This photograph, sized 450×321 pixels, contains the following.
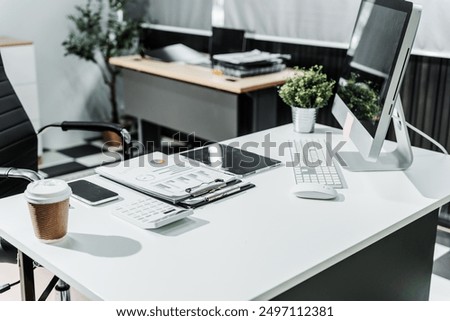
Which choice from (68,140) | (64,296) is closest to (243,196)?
(64,296)

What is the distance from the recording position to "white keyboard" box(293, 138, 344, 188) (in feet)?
5.76

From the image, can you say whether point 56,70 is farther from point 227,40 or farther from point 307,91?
point 307,91

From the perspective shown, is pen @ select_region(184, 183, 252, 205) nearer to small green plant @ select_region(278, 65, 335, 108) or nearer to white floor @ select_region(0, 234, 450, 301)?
small green plant @ select_region(278, 65, 335, 108)

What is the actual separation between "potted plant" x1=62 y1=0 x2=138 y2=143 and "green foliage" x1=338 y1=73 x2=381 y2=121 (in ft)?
8.93

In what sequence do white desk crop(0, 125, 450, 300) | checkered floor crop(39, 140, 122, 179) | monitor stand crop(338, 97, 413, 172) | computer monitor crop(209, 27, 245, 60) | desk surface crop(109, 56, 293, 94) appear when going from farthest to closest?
1. checkered floor crop(39, 140, 122, 179)
2. computer monitor crop(209, 27, 245, 60)
3. desk surface crop(109, 56, 293, 94)
4. monitor stand crop(338, 97, 413, 172)
5. white desk crop(0, 125, 450, 300)

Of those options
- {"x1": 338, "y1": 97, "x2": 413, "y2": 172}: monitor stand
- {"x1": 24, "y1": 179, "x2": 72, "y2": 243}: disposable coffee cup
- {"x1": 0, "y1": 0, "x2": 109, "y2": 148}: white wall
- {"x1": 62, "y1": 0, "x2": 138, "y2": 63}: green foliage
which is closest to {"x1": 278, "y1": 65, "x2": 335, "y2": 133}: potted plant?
{"x1": 338, "y1": 97, "x2": 413, "y2": 172}: monitor stand

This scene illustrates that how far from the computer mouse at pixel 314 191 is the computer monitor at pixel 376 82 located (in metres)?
0.19

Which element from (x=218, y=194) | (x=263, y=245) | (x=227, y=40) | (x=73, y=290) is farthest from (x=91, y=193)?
(x=227, y=40)

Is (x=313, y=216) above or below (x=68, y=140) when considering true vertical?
above

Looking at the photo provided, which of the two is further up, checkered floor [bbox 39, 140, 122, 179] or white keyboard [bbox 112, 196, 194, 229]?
white keyboard [bbox 112, 196, 194, 229]

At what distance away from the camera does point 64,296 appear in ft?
5.49

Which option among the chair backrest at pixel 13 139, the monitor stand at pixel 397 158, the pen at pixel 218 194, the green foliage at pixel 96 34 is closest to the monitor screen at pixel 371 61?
the monitor stand at pixel 397 158

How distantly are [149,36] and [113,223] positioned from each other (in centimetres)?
350
